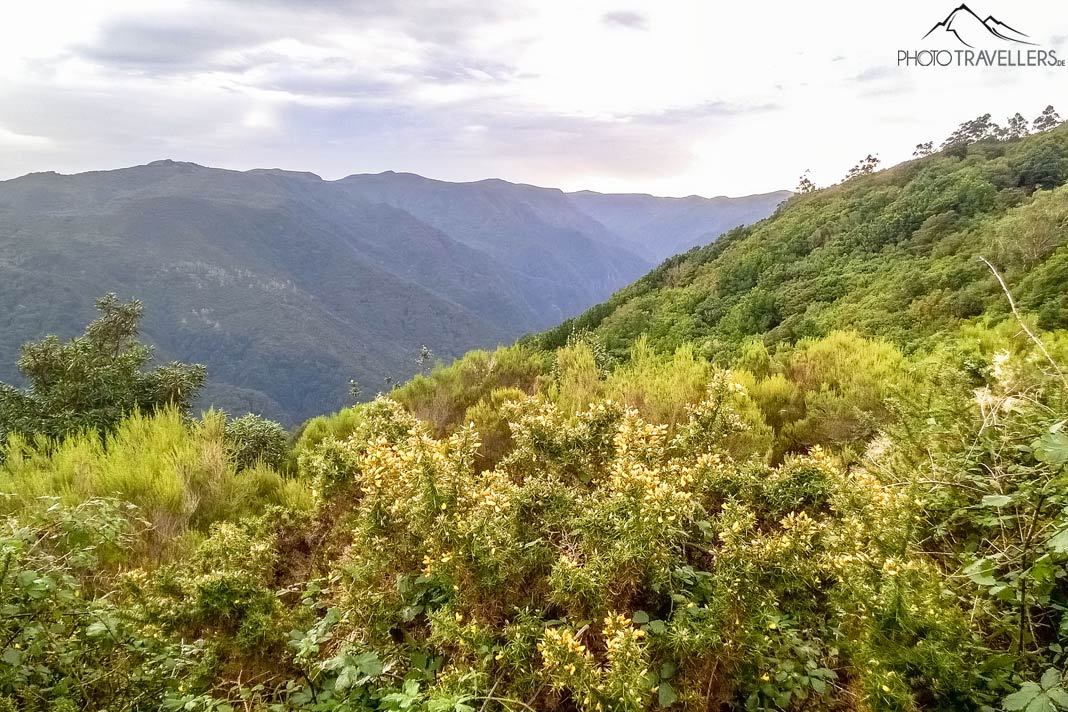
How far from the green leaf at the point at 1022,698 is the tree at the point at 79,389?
10116 millimetres

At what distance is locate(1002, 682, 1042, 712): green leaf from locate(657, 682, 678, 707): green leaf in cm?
98

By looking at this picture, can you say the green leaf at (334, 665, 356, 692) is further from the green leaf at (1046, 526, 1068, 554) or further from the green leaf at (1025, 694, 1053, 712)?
the green leaf at (1046, 526, 1068, 554)

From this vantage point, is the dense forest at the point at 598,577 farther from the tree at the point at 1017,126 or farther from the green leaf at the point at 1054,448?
the tree at the point at 1017,126

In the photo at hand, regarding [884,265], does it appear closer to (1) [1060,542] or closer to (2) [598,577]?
(2) [598,577]

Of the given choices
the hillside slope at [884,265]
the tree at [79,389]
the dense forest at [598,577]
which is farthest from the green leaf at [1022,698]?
the tree at [79,389]

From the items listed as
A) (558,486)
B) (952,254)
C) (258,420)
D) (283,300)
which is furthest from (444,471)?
(283,300)

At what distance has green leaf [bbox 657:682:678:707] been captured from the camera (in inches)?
75.3

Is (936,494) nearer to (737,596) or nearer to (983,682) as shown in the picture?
(983,682)

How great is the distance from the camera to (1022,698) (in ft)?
4.16

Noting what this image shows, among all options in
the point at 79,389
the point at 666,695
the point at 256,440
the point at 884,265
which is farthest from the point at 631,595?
the point at 884,265

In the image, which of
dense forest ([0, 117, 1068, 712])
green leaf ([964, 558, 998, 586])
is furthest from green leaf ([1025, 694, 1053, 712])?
green leaf ([964, 558, 998, 586])

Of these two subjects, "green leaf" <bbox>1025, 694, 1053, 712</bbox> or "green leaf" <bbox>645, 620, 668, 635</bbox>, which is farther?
"green leaf" <bbox>645, 620, 668, 635</bbox>

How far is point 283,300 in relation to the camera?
563ft

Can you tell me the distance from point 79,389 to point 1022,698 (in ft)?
39.9
